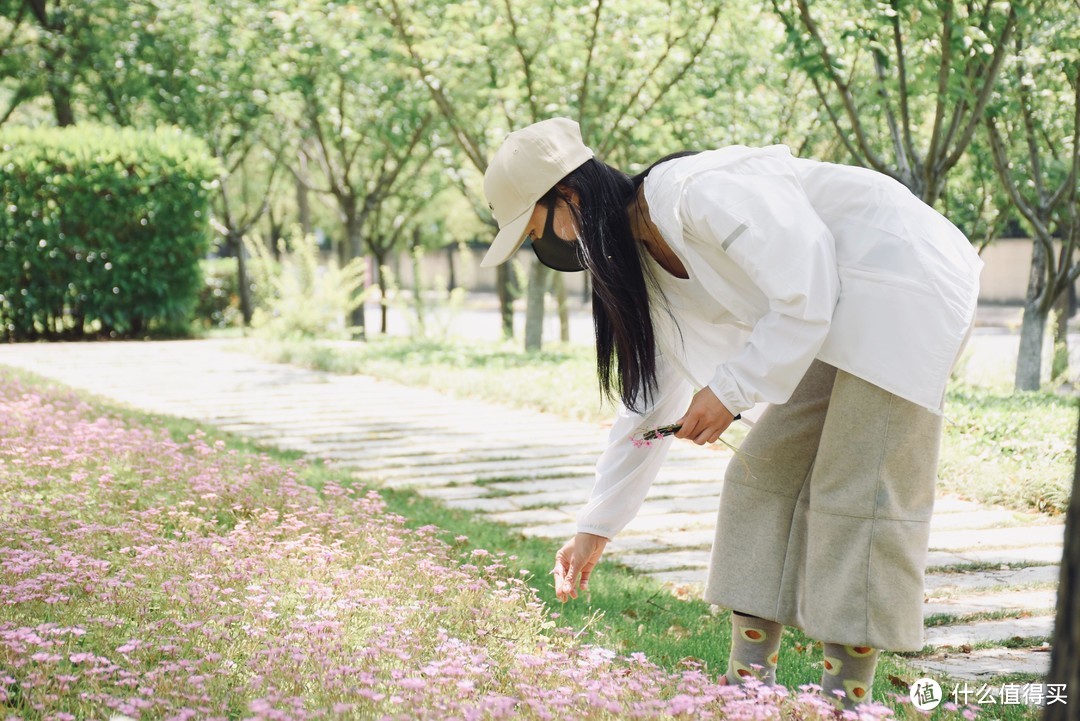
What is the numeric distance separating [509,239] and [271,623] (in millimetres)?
1250

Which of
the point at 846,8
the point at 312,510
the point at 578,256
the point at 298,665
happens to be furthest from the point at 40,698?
the point at 846,8

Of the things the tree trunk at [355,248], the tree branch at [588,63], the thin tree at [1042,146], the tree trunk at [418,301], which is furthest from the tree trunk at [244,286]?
the thin tree at [1042,146]

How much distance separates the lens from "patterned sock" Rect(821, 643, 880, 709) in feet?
9.02

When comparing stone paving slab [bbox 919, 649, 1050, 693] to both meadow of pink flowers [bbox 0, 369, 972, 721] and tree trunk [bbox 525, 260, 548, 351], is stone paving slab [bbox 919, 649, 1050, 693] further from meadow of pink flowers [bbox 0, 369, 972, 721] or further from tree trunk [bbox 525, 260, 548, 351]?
tree trunk [bbox 525, 260, 548, 351]

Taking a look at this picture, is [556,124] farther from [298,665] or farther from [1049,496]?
[1049,496]

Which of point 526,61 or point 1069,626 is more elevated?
point 526,61

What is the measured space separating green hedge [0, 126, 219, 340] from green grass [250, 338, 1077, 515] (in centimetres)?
288

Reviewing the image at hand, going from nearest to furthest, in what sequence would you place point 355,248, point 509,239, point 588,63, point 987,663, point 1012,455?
point 509,239 < point 987,663 < point 1012,455 < point 588,63 < point 355,248

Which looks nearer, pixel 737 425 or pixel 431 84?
pixel 737 425

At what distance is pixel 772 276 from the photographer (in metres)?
2.54

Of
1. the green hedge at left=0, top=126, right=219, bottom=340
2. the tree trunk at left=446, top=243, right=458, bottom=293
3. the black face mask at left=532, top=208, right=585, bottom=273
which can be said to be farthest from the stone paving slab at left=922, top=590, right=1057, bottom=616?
the tree trunk at left=446, top=243, right=458, bottom=293

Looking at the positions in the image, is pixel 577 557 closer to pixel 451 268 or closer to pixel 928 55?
pixel 928 55

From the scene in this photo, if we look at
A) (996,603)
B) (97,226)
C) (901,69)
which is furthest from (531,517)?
(97,226)

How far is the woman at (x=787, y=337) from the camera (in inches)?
102
